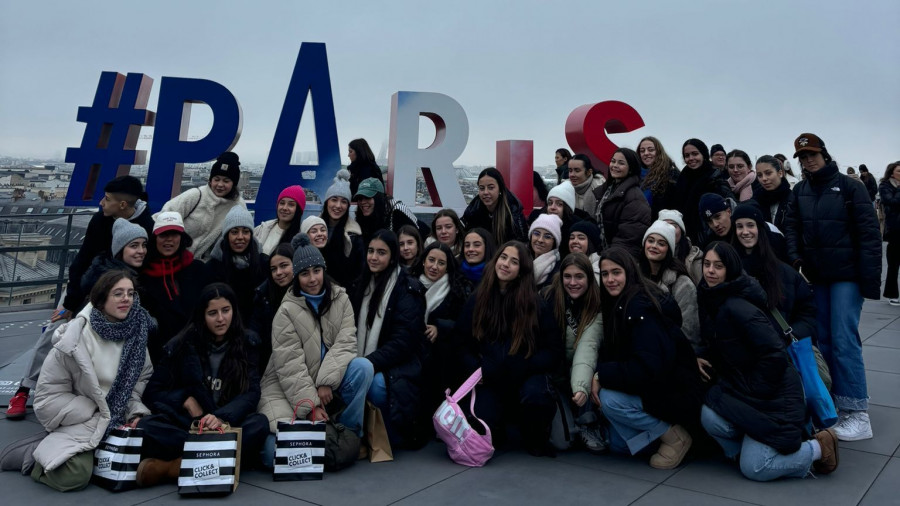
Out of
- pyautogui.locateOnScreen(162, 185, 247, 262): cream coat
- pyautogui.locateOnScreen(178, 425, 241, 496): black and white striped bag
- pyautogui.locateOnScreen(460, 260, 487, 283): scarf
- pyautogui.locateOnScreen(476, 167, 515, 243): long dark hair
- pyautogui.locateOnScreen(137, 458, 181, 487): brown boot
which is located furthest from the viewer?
pyautogui.locateOnScreen(476, 167, 515, 243): long dark hair

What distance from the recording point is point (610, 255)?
4.20 metres

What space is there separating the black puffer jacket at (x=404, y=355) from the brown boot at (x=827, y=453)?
233 cm

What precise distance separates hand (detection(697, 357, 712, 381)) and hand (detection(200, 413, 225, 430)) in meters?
2.83

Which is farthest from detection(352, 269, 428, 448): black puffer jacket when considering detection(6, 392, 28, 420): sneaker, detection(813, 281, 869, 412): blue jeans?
detection(813, 281, 869, 412): blue jeans

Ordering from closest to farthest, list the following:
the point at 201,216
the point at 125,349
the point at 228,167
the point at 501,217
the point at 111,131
Answer: the point at 125,349 < the point at 201,216 < the point at 228,167 < the point at 501,217 < the point at 111,131

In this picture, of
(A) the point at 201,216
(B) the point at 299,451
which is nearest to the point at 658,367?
(B) the point at 299,451

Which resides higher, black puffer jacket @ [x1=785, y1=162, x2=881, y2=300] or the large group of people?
black puffer jacket @ [x1=785, y1=162, x2=881, y2=300]

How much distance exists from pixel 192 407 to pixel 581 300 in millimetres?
2464

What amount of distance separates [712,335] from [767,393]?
1.51 feet

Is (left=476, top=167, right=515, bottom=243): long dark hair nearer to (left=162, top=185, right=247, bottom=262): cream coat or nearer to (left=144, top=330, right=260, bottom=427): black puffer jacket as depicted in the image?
(left=162, top=185, right=247, bottom=262): cream coat

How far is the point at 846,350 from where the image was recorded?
4.62 metres

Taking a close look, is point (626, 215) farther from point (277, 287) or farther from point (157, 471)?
point (157, 471)

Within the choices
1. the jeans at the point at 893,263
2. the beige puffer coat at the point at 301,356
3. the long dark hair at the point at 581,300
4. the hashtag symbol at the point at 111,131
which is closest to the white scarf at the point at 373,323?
the beige puffer coat at the point at 301,356

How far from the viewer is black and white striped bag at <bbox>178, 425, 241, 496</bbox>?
11.2 ft
